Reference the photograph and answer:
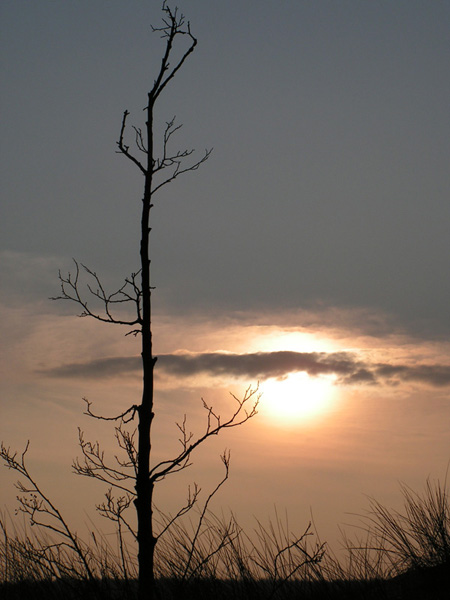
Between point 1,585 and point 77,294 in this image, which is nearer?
point 77,294

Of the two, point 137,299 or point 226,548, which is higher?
point 137,299

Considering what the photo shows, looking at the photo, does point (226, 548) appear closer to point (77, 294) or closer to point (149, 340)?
point (149, 340)

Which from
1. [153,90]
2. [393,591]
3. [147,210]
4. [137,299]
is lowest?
[393,591]

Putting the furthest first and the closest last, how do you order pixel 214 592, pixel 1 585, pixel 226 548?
pixel 1 585 < pixel 226 548 < pixel 214 592

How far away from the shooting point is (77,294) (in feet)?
21.6

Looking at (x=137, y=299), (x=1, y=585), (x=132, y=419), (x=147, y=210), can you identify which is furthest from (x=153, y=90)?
(x=1, y=585)

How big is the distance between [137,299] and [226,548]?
3675 millimetres

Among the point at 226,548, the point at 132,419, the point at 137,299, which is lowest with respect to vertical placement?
the point at 226,548

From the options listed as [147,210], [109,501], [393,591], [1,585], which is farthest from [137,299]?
[1,585]

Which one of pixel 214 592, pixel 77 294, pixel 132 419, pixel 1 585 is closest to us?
pixel 132 419

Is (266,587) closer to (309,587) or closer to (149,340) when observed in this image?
(309,587)

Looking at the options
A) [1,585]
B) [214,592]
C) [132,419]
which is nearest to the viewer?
[132,419]

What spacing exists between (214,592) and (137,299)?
3776mm

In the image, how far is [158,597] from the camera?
20.3ft
